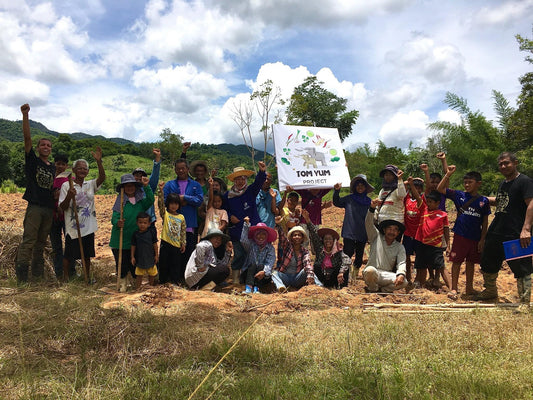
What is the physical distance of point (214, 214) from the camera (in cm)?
556

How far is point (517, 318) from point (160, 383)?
350 cm

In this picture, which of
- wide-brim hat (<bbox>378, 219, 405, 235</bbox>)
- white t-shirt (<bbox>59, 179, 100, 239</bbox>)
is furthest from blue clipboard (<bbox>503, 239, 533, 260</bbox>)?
white t-shirt (<bbox>59, 179, 100, 239</bbox>)

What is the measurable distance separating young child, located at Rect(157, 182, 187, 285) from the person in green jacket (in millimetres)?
280

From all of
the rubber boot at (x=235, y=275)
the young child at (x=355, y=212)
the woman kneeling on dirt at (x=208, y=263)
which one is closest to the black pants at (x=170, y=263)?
the woman kneeling on dirt at (x=208, y=263)

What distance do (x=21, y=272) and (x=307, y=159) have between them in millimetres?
4275

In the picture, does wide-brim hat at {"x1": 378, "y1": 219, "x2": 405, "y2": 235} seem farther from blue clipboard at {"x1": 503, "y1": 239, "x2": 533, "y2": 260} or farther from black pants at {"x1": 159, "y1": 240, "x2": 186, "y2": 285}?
black pants at {"x1": 159, "y1": 240, "x2": 186, "y2": 285}

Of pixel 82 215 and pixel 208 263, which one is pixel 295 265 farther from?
pixel 82 215

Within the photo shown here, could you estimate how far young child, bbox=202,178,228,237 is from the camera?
550cm

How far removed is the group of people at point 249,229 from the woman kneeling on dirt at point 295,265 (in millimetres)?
15

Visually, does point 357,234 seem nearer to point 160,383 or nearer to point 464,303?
point 464,303

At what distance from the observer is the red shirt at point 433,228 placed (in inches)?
203

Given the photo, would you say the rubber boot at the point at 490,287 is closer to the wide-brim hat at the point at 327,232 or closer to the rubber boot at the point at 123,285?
the wide-brim hat at the point at 327,232

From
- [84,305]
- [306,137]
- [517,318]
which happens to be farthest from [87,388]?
[306,137]

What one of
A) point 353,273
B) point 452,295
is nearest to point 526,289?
point 452,295
